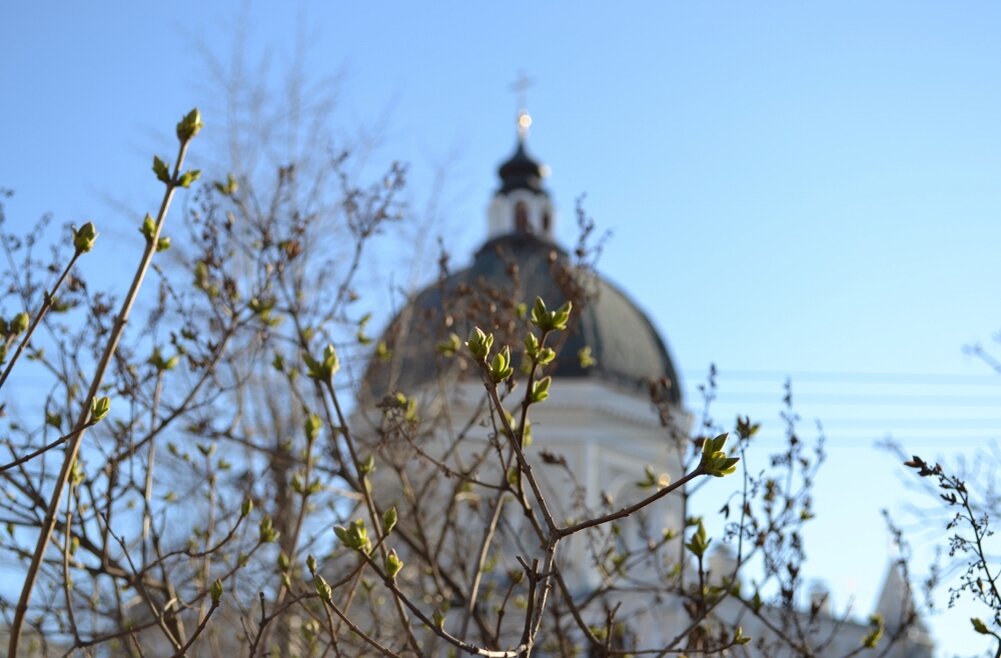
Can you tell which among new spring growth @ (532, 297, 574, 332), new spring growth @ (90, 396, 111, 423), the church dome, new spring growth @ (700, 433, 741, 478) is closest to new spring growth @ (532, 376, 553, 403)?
new spring growth @ (532, 297, 574, 332)

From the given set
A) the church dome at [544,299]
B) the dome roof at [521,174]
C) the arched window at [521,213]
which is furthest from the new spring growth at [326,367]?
the dome roof at [521,174]

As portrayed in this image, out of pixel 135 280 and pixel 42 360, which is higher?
pixel 42 360

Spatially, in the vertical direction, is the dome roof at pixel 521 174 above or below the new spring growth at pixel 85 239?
above

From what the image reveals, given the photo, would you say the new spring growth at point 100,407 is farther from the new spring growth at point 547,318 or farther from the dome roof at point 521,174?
the dome roof at point 521,174

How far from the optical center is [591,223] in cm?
571

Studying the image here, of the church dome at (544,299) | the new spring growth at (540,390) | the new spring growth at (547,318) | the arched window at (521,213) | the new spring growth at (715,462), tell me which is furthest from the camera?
the arched window at (521,213)

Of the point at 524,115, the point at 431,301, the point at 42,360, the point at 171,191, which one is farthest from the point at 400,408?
the point at 524,115

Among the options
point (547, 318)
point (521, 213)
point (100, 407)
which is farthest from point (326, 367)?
point (521, 213)

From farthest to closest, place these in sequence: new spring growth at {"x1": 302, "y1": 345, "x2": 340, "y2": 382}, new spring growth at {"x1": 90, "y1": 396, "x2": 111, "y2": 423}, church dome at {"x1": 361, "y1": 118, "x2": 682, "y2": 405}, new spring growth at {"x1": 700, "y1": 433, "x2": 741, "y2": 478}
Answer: church dome at {"x1": 361, "y1": 118, "x2": 682, "y2": 405} < new spring growth at {"x1": 302, "y1": 345, "x2": 340, "y2": 382} < new spring growth at {"x1": 90, "y1": 396, "x2": 111, "y2": 423} < new spring growth at {"x1": 700, "y1": 433, "x2": 741, "y2": 478}

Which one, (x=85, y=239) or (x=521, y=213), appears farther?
(x=521, y=213)

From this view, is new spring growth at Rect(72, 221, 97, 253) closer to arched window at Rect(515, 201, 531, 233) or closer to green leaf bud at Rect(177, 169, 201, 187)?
green leaf bud at Rect(177, 169, 201, 187)

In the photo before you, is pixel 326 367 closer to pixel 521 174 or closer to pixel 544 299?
pixel 544 299

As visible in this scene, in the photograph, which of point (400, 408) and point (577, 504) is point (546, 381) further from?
point (577, 504)

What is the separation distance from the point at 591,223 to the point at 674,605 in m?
18.3
